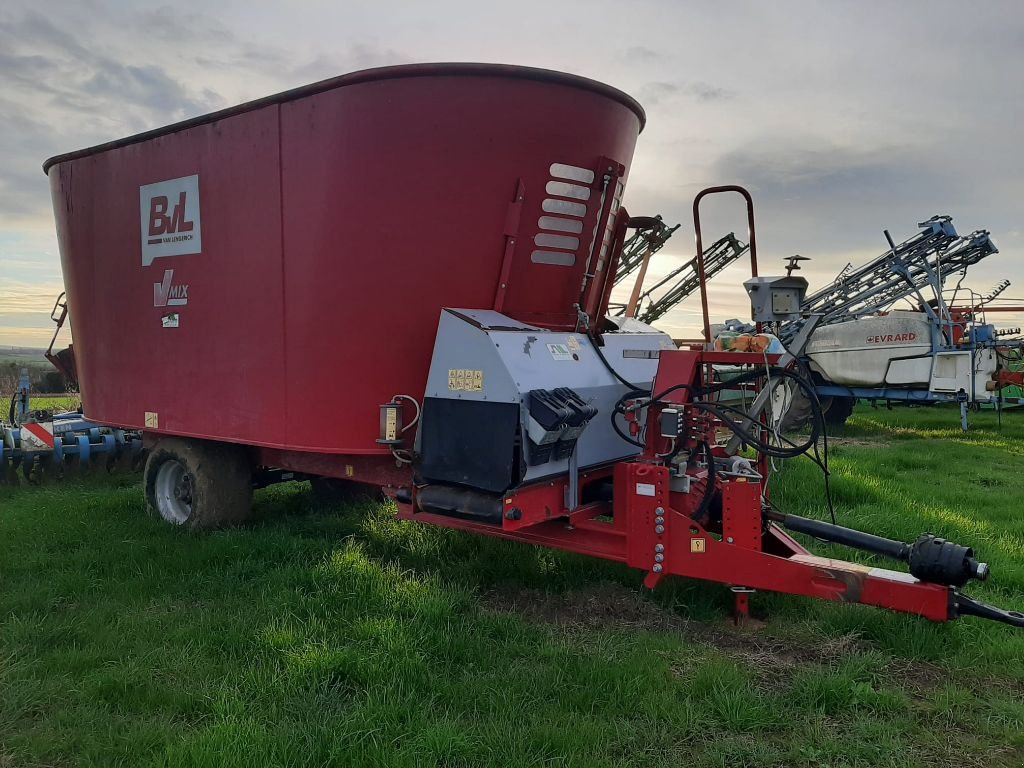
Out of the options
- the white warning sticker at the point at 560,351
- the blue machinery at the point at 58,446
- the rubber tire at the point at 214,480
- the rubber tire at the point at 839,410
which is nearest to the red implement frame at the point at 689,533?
the white warning sticker at the point at 560,351

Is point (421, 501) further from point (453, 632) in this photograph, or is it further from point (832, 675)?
point (832, 675)

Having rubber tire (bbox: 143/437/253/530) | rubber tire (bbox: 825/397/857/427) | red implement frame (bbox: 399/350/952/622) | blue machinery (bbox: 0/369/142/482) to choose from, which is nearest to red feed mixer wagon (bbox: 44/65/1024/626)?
red implement frame (bbox: 399/350/952/622)

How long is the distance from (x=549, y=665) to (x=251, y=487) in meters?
3.14

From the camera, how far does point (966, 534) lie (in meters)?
5.46

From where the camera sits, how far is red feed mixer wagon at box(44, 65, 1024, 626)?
389 cm

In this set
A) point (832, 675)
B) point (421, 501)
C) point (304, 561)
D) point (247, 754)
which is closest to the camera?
point (247, 754)

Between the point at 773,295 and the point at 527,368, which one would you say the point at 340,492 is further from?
the point at 773,295

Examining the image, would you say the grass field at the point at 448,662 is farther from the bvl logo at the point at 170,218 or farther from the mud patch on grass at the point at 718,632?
the bvl logo at the point at 170,218

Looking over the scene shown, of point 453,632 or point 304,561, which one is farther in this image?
point 304,561

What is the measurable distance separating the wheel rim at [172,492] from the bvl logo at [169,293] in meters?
1.25

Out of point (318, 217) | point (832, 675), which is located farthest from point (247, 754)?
point (318, 217)

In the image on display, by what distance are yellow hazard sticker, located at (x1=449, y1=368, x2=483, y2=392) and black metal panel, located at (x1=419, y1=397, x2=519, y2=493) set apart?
66 millimetres

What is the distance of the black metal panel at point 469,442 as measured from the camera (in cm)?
386

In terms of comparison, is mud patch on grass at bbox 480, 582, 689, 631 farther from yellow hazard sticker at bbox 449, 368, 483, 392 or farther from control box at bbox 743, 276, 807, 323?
control box at bbox 743, 276, 807, 323
